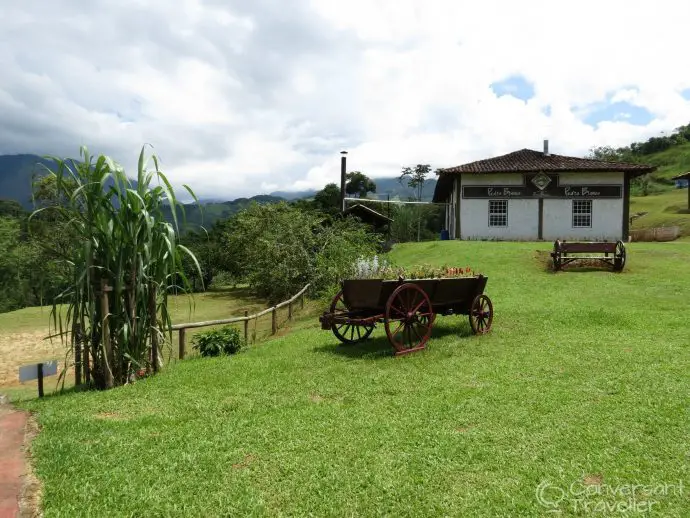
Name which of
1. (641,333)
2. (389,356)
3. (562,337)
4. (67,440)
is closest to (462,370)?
(389,356)

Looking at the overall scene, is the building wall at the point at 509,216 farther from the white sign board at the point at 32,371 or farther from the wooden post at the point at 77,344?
the white sign board at the point at 32,371

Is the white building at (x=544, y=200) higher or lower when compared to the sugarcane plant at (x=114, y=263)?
higher

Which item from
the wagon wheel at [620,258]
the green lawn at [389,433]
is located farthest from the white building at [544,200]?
the green lawn at [389,433]

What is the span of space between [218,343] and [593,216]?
921 inches

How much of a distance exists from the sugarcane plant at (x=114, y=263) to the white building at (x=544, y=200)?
22051mm

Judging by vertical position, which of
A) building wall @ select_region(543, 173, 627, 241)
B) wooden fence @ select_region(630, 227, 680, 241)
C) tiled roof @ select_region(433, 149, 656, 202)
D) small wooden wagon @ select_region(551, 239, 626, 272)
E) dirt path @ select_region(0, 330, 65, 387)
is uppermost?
tiled roof @ select_region(433, 149, 656, 202)

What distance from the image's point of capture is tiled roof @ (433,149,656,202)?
25344 millimetres

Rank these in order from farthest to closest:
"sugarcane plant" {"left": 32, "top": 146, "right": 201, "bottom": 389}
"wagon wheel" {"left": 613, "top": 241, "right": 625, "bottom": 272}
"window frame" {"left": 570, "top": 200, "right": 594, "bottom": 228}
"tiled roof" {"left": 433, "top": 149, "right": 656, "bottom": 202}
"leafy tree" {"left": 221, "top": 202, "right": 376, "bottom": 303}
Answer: "window frame" {"left": 570, "top": 200, "right": 594, "bottom": 228}, "tiled roof" {"left": 433, "top": 149, "right": 656, "bottom": 202}, "leafy tree" {"left": 221, "top": 202, "right": 376, "bottom": 303}, "wagon wheel" {"left": 613, "top": 241, "right": 625, "bottom": 272}, "sugarcane plant" {"left": 32, "top": 146, "right": 201, "bottom": 389}

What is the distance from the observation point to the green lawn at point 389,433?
11.2ft

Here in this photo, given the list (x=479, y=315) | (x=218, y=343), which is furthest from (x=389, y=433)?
(x=218, y=343)

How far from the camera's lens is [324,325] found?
25.4ft

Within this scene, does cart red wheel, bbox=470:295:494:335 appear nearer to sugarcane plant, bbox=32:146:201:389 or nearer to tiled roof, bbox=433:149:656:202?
sugarcane plant, bbox=32:146:201:389

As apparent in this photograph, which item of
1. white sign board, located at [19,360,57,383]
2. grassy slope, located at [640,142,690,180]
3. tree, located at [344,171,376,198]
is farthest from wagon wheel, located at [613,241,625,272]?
tree, located at [344,171,376,198]

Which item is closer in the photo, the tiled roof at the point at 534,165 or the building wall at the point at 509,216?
the tiled roof at the point at 534,165
